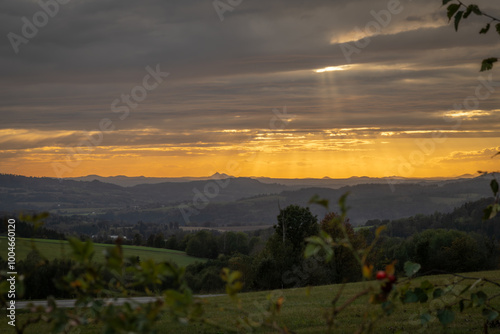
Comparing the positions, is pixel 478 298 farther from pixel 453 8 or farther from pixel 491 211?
pixel 453 8

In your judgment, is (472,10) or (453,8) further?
(453,8)

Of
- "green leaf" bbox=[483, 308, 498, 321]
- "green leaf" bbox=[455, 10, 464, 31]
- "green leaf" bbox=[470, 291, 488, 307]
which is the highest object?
"green leaf" bbox=[455, 10, 464, 31]

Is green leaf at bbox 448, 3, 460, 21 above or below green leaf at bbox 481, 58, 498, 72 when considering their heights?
above

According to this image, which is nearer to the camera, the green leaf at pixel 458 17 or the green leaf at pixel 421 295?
the green leaf at pixel 421 295

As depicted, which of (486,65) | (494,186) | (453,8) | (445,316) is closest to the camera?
(494,186)

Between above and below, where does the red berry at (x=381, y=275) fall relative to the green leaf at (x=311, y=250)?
below

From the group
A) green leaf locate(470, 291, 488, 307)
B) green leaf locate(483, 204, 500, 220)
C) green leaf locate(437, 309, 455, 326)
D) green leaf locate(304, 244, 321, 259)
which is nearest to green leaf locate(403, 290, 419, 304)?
green leaf locate(437, 309, 455, 326)

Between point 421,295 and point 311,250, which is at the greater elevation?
point 311,250

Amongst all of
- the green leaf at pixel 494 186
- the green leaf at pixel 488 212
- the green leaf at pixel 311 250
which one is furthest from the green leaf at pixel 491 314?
the green leaf at pixel 311 250

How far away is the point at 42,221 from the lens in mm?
1982

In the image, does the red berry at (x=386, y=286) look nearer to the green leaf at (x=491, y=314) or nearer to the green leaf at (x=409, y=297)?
the green leaf at (x=409, y=297)

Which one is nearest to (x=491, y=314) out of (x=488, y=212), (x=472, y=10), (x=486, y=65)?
(x=488, y=212)

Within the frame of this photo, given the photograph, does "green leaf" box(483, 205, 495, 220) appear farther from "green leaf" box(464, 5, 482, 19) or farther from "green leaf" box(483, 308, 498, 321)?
"green leaf" box(464, 5, 482, 19)

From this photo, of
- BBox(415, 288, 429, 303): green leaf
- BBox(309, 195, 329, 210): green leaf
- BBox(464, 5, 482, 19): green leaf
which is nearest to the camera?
BBox(309, 195, 329, 210): green leaf
